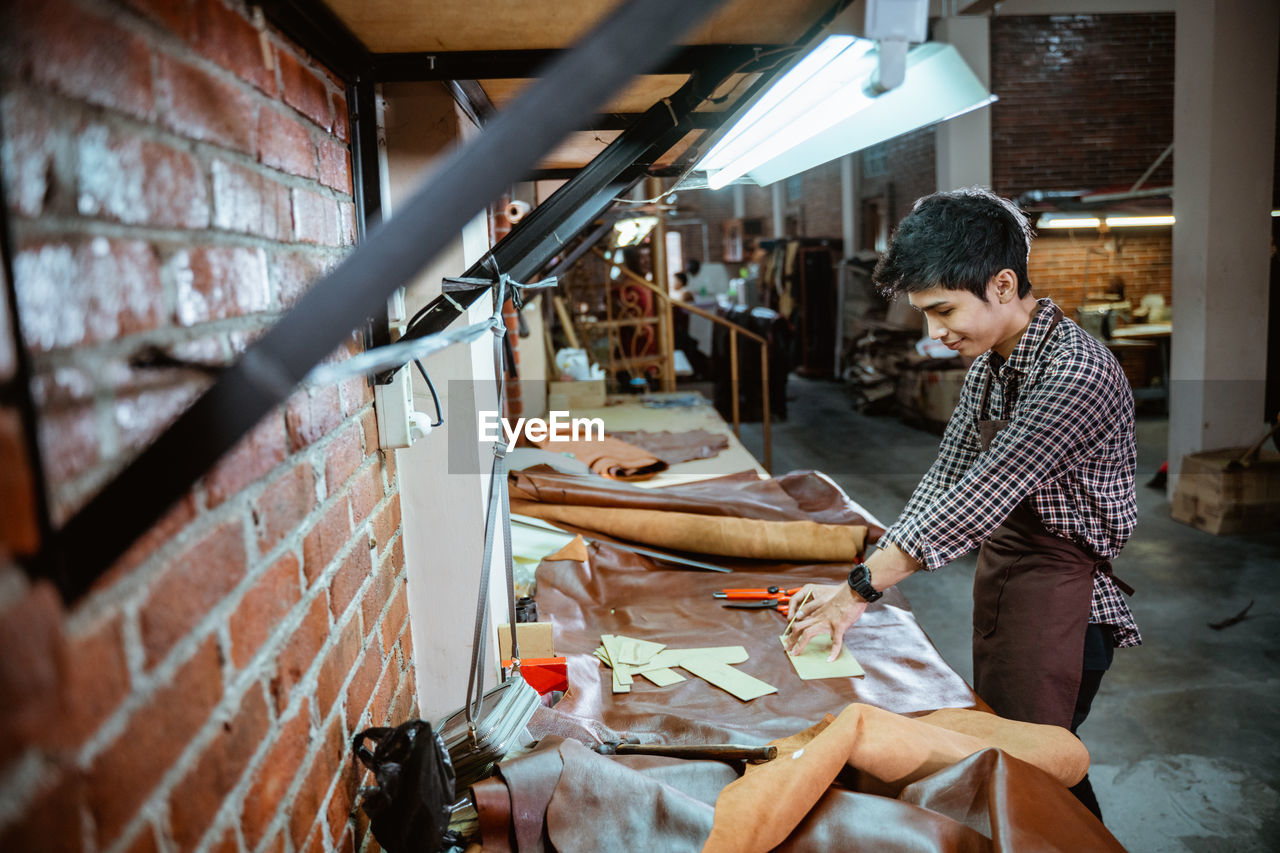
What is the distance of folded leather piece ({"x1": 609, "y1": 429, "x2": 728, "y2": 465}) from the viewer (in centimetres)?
450

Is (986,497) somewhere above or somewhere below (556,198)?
below

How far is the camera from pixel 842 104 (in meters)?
1.16

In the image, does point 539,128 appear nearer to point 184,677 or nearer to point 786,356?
point 184,677

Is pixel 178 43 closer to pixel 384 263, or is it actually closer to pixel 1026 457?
pixel 384 263

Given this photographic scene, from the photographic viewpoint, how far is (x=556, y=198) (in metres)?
1.33

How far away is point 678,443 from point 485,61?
365 centimetres

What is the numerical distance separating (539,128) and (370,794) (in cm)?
72

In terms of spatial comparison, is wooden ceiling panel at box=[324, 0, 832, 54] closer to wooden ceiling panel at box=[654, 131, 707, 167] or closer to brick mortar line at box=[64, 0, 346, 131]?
brick mortar line at box=[64, 0, 346, 131]

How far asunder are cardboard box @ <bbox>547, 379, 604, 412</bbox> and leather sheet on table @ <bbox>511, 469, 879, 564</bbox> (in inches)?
124

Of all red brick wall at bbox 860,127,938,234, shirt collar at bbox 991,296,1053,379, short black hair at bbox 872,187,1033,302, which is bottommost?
shirt collar at bbox 991,296,1053,379

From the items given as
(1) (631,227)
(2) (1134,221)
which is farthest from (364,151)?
(2) (1134,221)

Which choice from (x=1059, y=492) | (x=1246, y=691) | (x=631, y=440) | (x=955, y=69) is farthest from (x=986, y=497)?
(x=631, y=440)

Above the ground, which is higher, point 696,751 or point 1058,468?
point 1058,468

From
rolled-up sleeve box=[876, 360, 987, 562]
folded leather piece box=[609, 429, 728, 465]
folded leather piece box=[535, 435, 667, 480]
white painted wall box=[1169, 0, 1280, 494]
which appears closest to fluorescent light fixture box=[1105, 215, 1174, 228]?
white painted wall box=[1169, 0, 1280, 494]
